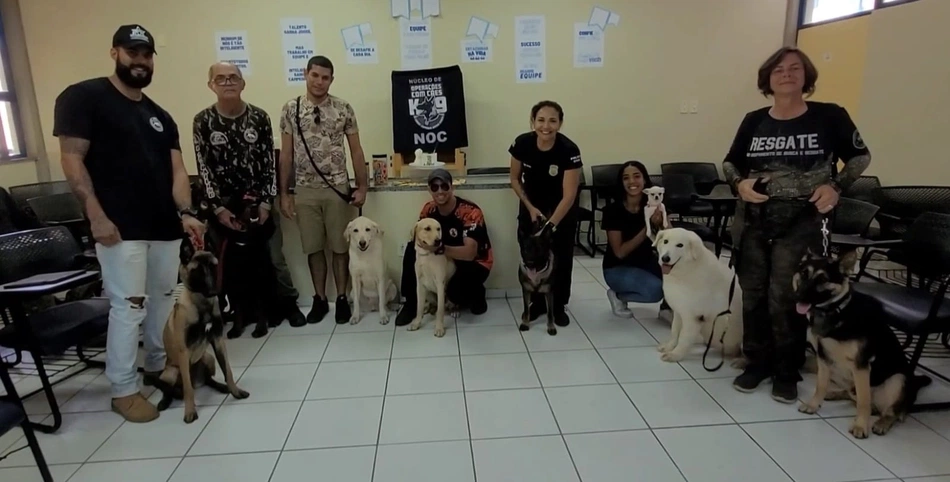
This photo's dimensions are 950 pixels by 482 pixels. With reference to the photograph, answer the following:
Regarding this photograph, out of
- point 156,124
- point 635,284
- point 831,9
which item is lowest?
point 635,284

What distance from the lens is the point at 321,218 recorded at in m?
3.36

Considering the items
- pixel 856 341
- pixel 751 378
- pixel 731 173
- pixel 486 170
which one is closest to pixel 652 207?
pixel 731 173

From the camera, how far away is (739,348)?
269cm

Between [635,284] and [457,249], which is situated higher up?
[457,249]

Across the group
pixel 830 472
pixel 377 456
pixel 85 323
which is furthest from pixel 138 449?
pixel 830 472

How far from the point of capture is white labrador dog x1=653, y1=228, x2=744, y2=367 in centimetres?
256

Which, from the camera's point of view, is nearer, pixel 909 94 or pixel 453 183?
pixel 453 183

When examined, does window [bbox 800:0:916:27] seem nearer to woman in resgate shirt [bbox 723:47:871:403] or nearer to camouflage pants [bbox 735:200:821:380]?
woman in resgate shirt [bbox 723:47:871:403]

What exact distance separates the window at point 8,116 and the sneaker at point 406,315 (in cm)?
400

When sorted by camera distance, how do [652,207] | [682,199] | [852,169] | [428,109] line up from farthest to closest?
[428,109], [682,199], [652,207], [852,169]

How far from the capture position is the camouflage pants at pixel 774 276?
87.0 inches

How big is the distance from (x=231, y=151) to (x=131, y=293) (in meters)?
1.07

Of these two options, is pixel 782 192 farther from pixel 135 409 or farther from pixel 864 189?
pixel 135 409

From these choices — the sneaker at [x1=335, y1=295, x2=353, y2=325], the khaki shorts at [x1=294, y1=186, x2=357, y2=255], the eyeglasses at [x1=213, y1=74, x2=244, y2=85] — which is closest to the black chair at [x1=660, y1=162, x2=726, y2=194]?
the khaki shorts at [x1=294, y1=186, x2=357, y2=255]
